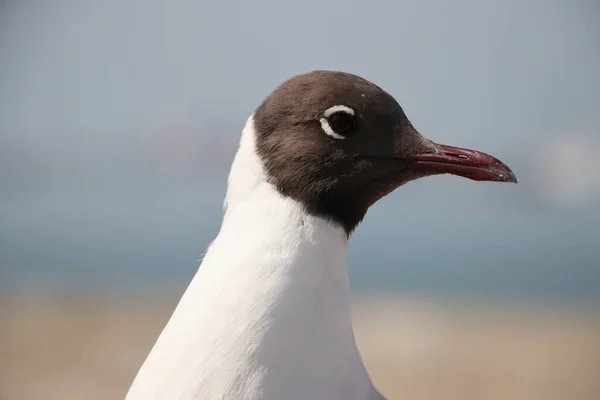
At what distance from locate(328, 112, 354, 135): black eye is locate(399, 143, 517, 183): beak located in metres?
0.19

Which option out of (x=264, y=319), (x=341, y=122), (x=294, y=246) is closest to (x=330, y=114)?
(x=341, y=122)

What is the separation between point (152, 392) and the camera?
1.71 meters

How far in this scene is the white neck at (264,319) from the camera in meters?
1.67

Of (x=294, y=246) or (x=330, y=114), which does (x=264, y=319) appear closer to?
(x=294, y=246)

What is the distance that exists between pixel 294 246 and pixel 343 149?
32 cm

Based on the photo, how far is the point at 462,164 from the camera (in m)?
1.94

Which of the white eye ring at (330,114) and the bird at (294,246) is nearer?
the bird at (294,246)

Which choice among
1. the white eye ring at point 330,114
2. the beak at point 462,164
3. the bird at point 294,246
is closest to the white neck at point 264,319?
the bird at point 294,246

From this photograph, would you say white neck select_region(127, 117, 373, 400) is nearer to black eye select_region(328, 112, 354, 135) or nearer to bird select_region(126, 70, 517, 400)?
bird select_region(126, 70, 517, 400)

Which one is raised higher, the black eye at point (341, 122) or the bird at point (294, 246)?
the black eye at point (341, 122)

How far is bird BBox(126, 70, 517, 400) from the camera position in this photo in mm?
1681

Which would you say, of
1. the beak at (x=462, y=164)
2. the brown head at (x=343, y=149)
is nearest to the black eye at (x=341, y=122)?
the brown head at (x=343, y=149)

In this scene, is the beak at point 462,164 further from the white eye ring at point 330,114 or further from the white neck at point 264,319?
the white neck at point 264,319

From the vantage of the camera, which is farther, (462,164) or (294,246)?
(462,164)
